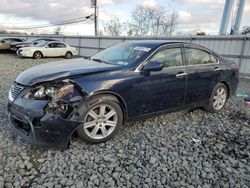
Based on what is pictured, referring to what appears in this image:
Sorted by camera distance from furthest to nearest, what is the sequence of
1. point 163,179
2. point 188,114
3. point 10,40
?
point 10,40 → point 188,114 → point 163,179

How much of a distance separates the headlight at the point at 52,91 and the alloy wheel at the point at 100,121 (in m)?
0.44

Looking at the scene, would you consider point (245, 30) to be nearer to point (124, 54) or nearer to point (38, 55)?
point (38, 55)

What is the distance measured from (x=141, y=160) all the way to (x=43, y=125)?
4.48ft

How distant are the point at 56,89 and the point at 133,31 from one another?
3221 cm

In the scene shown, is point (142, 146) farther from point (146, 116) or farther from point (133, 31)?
point (133, 31)

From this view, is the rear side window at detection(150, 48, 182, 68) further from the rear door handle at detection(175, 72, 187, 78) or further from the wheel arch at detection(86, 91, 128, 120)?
the wheel arch at detection(86, 91, 128, 120)

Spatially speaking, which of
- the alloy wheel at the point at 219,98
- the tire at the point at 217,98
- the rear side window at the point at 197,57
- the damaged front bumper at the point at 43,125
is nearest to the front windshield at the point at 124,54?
the rear side window at the point at 197,57

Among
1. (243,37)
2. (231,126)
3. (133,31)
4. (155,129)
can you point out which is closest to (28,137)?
(155,129)

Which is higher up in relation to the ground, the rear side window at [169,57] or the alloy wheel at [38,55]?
the rear side window at [169,57]

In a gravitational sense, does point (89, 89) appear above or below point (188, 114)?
above

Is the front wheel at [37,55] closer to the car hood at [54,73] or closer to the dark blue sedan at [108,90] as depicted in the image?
the dark blue sedan at [108,90]

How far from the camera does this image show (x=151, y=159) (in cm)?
288

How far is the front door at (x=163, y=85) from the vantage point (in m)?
3.43

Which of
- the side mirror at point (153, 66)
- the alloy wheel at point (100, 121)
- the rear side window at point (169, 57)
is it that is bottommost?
the alloy wheel at point (100, 121)
